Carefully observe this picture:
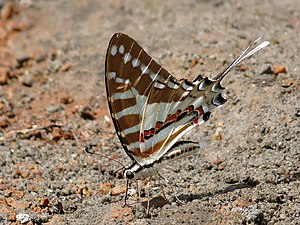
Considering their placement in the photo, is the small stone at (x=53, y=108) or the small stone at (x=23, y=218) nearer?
the small stone at (x=23, y=218)

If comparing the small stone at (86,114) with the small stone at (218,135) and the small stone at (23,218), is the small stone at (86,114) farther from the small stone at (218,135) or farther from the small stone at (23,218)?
the small stone at (23,218)

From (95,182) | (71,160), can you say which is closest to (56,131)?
(71,160)

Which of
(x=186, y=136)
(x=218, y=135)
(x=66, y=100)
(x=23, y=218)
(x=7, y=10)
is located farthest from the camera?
(x=7, y=10)

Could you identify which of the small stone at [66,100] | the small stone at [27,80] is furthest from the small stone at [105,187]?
the small stone at [27,80]

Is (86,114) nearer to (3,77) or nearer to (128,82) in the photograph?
(3,77)

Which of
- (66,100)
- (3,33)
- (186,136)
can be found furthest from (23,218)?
(3,33)

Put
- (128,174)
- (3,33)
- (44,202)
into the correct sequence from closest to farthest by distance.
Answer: (128,174)
(44,202)
(3,33)
